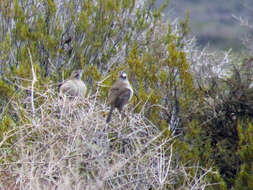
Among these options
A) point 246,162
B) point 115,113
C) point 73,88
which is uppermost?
point 115,113

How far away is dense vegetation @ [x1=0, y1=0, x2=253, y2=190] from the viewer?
17.8 ft

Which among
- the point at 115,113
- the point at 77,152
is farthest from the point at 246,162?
the point at 77,152

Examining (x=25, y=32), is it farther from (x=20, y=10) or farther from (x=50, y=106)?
(x=50, y=106)

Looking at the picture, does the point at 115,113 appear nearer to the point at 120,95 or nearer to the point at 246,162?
the point at 120,95

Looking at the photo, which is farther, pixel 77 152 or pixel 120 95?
pixel 120 95

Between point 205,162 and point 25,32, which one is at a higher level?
point 25,32

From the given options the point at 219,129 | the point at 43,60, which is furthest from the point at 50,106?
the point at 43,60

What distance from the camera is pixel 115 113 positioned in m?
6.16

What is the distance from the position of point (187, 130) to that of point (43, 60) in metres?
3.47

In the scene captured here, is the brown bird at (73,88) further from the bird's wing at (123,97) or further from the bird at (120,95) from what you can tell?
the bird's wing at (123,97)

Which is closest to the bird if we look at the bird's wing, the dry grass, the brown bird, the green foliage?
the bird's wing

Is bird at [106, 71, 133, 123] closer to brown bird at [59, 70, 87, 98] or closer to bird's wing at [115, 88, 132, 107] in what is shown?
bird's wing at [115, 88, 132, 107]

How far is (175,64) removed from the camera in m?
9.14

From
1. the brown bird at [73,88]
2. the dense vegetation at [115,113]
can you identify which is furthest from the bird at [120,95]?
the brown bird at [73,88]
